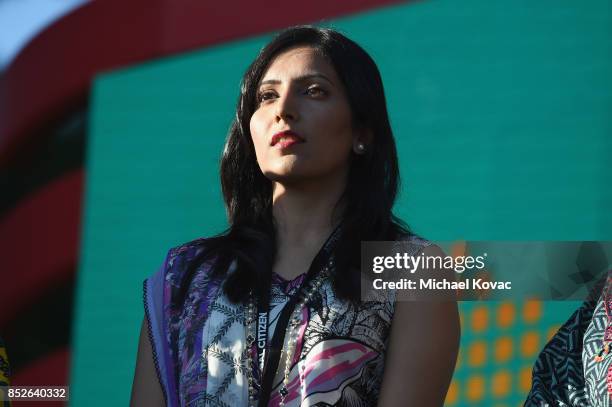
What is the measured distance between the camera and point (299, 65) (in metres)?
2.58

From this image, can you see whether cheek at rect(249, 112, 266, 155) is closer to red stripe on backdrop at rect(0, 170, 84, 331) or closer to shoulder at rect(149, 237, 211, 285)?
shoulder at rect(149, 237, 211, 285)

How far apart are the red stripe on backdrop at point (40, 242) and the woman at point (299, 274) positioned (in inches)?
221

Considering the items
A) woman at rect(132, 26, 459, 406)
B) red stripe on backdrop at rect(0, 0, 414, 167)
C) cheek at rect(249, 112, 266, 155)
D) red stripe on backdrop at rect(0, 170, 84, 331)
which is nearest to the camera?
woman at rect(132, 26, 459, 406)

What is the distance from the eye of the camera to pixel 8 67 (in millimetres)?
8680

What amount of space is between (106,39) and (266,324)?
5.69 meters

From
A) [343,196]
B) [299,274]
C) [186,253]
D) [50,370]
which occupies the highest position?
[50,370]

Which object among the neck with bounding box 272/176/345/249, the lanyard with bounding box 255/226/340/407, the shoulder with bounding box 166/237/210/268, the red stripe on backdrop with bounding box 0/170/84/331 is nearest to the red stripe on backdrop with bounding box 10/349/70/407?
the red stripe on backdrop with bounding box 0/170/84/331

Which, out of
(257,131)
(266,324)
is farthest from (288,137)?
(266,324)

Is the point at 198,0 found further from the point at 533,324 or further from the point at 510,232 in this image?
the point at 533,324

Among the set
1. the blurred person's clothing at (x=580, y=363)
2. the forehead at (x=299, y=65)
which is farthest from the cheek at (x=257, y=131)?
the blurred person's clothing at (x=580, y=363)

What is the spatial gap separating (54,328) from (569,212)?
5.81m

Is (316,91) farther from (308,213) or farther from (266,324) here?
(266,324)

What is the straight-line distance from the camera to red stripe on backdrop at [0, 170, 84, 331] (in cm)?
811

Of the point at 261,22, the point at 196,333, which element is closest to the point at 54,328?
the point at 261,22
